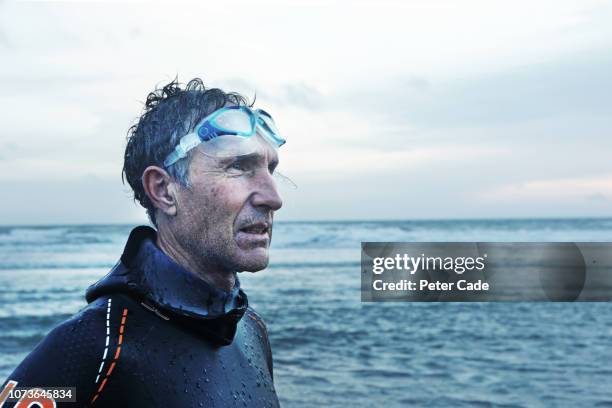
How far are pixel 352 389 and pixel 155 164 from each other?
7242mm

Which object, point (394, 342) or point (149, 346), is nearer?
point (149, 346)

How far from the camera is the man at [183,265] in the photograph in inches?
73.2

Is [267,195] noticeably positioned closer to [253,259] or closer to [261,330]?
[253,259]

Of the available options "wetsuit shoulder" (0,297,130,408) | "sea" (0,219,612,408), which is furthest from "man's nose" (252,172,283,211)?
"sea" (0,219,612,408)

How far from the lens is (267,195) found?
6.57 feet

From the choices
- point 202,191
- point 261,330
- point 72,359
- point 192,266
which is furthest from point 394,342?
point 72,359

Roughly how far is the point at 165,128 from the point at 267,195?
1.15ft

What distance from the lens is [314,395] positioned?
851cm

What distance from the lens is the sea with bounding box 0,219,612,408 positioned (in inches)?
345

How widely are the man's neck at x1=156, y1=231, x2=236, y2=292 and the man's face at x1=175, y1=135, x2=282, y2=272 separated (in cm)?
2

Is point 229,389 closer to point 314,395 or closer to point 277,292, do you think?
point 314,395

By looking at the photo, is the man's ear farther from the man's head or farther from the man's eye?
the man's eye

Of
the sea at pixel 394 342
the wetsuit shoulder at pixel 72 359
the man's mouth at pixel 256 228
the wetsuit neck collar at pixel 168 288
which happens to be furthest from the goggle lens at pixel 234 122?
the sea at pixel 394 342

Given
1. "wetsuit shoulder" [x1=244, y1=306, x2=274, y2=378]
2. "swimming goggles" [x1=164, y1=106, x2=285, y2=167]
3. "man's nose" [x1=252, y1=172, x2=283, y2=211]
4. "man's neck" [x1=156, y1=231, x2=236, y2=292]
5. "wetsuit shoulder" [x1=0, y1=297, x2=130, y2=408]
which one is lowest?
"wetsuit shoulder" [x1=0, y1=297, x2=130, y2=408]
